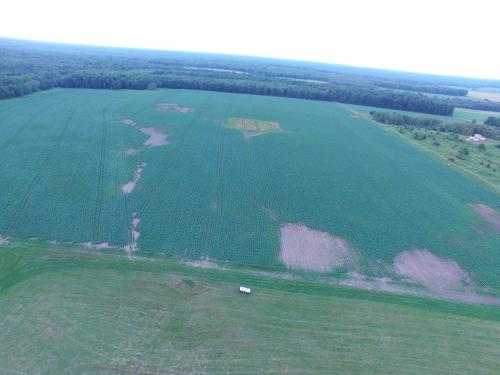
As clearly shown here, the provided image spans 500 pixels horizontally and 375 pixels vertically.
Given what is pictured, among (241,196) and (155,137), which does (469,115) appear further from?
(155,137)

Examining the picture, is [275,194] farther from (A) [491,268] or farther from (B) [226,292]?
(A) [491,268]

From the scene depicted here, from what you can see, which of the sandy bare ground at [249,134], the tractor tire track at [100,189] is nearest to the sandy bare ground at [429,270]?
the tractor tire track at [100,189]

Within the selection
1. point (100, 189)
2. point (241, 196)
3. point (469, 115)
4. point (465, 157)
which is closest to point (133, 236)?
point (100, 189)

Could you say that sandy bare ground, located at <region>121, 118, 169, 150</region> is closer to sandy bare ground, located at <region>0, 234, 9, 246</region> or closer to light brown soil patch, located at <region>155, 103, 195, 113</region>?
light brown soil patch, located at <region>155, 103, 195, 113</region>

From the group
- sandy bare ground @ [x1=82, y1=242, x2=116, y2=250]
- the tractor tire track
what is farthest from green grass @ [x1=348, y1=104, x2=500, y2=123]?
sandy bare ground @ [x1=82, y1=242, x2=116, y2=250]

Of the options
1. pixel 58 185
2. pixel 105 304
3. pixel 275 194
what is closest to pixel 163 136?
pixel 58 185
